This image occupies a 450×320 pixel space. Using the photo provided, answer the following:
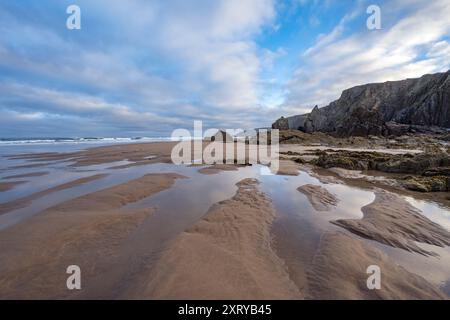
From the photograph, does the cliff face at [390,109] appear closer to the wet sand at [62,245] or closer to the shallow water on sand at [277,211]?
the shallow water on sand at [277,211]

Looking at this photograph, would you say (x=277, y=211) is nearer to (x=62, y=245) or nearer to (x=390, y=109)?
(x=62, y=245)

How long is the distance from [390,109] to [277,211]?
9054 cm

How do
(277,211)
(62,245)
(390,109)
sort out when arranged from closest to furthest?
(62,245), (277,211), (390,109)

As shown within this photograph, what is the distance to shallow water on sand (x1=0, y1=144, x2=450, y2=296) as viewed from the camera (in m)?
3.35

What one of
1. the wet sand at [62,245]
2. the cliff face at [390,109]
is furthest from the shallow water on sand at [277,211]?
the cliff face at [390,109]

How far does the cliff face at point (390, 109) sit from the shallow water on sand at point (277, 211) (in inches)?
1885

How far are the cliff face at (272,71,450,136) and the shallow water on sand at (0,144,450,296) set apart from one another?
1885 inches

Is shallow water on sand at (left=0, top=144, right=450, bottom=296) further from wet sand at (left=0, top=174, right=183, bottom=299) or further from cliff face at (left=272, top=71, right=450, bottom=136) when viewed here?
cliff face at (left=272, top=71, right=450, bottom=136)

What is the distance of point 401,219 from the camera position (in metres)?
4.82

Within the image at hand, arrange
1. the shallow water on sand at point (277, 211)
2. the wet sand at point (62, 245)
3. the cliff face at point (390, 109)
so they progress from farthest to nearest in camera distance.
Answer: the cliff face at point (390, 109), the shallow water on sand at point (277, 211), the wet sand at point (62, 245)

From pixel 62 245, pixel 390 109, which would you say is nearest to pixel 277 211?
pixel 62 245

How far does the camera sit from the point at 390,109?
7256 cm

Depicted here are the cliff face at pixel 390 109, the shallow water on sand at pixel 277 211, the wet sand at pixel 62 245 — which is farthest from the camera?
the cliff face at pixel 390 109

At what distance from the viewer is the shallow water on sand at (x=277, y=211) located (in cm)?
335
